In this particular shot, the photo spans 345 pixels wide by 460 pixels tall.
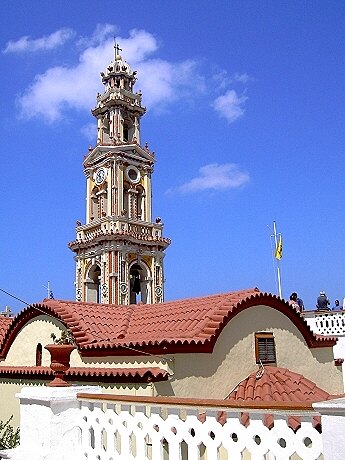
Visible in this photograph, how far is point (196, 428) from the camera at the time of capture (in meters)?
4.20

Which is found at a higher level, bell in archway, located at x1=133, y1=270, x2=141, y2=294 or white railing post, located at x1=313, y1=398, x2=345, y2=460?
bell in archway, located at x1=133, y1=270, x2=141, y2=294

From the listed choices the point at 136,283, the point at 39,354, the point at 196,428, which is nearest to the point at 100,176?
the point at 136,283

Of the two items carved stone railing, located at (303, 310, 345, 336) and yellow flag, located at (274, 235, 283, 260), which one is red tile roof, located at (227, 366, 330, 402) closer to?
carved stone railing, located at (303, 310, 345, 336)

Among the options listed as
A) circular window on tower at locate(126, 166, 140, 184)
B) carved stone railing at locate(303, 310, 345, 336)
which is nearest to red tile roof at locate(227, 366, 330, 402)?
carved stone railing at locate(303, 310, 345, 336)

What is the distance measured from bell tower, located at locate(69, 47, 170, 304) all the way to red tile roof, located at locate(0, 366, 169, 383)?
14.0 m

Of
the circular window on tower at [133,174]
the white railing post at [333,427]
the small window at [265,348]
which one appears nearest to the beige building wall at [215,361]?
the small window at [265,348]

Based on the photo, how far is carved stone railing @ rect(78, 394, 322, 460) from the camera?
3637mm

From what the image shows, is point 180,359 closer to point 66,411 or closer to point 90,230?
point 66,411

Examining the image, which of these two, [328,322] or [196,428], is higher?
[328,322]

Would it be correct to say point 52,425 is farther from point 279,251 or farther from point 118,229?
point 118,229

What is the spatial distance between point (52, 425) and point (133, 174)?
25.0m

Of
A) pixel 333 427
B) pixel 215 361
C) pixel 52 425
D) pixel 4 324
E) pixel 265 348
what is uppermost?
pixel 4 324

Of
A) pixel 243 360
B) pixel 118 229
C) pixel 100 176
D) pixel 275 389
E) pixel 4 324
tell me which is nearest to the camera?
pixel 275 389

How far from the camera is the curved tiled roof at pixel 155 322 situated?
31.4 feet
